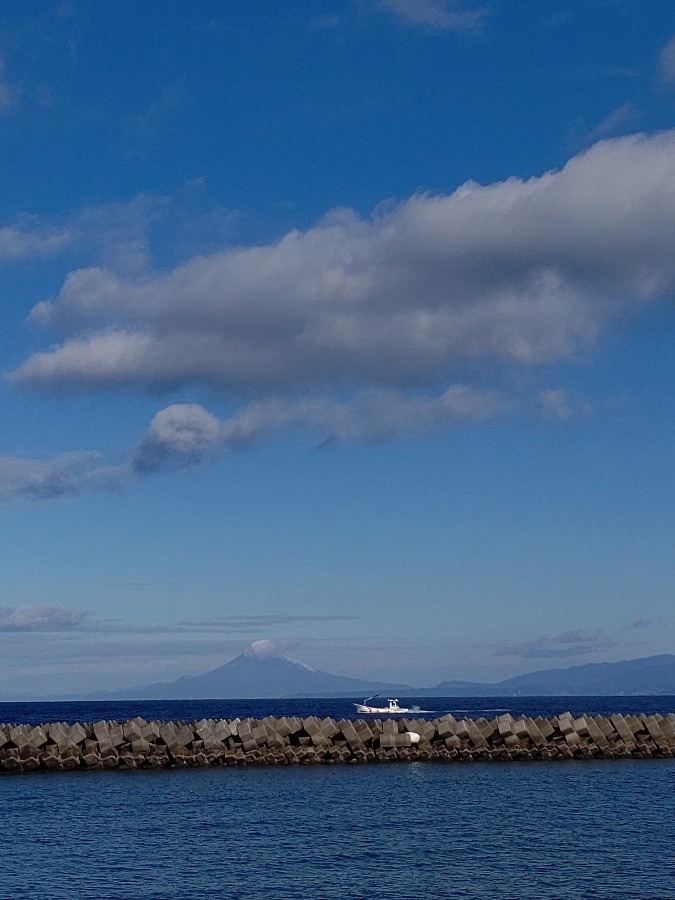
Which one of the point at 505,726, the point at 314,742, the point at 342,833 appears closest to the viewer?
the point at 342,833

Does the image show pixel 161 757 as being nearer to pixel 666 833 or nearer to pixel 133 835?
pixel 133 835

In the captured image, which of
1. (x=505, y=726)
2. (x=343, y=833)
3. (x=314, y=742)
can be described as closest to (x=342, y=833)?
(x=343, y=833)

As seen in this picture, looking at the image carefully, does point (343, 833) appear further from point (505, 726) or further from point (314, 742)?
point (505, 726)

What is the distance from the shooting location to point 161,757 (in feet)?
148

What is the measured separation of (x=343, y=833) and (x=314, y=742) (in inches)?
665

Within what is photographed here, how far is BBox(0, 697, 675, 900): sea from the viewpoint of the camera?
24.5 meters

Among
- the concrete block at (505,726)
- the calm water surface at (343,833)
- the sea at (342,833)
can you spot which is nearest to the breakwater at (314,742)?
the concrete block at (505,726)

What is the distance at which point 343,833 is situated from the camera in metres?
30.7

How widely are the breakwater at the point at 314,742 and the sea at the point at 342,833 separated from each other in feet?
4.26

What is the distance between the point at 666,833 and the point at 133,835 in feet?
45.8

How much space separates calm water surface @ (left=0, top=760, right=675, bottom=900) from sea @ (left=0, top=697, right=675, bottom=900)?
7 centimetres

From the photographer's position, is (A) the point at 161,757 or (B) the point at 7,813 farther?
(A) the point at 161,757

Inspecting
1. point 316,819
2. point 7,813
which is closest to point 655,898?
point 316,819

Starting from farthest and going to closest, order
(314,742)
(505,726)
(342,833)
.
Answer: (505,726) < (314,742) < (342,833)
